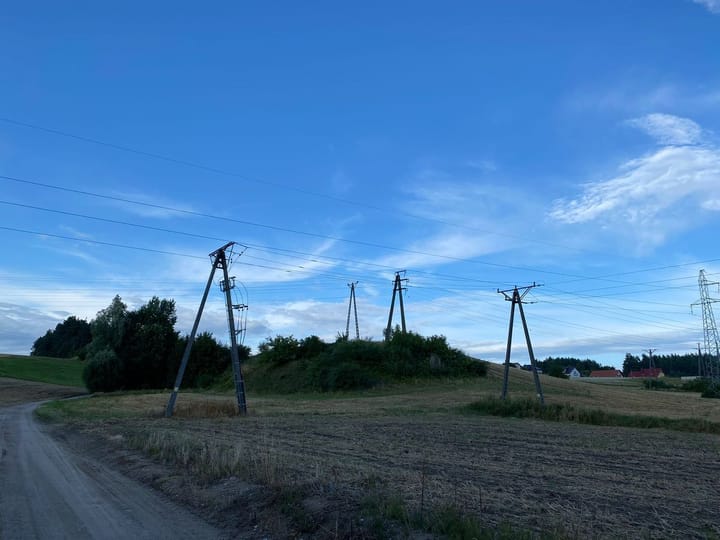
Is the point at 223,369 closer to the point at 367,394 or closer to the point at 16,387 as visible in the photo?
the point at 16,387

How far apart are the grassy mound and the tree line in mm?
11871

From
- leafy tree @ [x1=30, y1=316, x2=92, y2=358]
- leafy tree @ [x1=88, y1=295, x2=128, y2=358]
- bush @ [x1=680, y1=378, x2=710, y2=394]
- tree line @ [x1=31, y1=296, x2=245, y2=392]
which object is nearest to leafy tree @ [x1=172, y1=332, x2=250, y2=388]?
tree line @ [x1=31, y1=296, x2=245, y2=392]

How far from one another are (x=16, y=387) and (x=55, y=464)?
213 feet

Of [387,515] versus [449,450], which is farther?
[449,450]

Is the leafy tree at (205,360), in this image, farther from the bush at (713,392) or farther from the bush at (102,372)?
the bush at (713,392)

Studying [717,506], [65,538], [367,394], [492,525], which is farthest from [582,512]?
[367,394]

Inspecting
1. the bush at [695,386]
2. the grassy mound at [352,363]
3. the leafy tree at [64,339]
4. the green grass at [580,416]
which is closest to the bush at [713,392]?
the bush at [695,386]

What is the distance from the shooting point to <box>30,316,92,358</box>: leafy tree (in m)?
175

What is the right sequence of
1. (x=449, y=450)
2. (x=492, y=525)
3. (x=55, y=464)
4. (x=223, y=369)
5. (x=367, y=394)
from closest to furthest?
(x=492, y=525), (x=55, y=464), (x=449, y=450), (x=367, y=394), (x=223, y=369)

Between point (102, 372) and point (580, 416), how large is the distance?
59.7 meters

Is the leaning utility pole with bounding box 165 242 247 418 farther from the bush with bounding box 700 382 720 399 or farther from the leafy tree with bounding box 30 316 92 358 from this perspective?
the leafy tree with bounding box 30 316 92 358

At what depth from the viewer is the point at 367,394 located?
199 feet

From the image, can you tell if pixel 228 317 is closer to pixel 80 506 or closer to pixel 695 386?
pixel 80 506

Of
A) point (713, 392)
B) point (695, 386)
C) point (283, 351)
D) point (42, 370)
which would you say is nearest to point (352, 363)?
point (283, 351)
